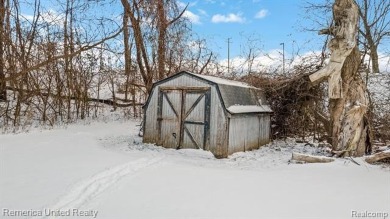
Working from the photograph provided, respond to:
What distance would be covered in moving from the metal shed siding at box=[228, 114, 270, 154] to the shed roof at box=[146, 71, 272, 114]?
23cm

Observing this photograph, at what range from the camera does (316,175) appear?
6.68 meters

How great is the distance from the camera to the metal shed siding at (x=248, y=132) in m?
9.46

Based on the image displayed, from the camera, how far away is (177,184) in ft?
19.7

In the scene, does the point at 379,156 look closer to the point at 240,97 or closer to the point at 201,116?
the point at 240,97

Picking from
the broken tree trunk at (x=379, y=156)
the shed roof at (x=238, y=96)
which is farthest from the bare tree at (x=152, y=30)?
the broken tree trunk at (x=379, y=156)

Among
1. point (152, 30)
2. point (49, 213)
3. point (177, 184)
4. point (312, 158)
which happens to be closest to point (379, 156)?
point (312, 158)

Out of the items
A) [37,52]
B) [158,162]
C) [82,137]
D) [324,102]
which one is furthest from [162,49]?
[158,162]

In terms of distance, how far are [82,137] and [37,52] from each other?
5308 millimetres

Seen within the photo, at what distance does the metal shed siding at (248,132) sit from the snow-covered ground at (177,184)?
0.50 m

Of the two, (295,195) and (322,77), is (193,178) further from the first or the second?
(322,77)

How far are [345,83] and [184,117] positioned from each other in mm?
4502

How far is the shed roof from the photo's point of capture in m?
9.38

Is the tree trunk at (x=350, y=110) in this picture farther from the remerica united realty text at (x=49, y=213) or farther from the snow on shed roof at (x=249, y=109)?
the remerica united realty text at (x=49, y=213)

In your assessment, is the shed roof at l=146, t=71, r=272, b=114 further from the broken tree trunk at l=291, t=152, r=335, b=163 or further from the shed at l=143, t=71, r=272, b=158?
the broken tree trunk at l=291, t=152, r=335, b=163
